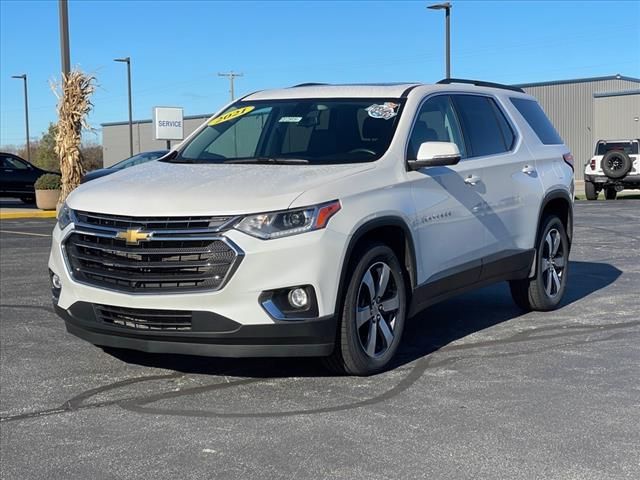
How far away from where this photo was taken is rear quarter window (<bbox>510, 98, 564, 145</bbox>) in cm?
741

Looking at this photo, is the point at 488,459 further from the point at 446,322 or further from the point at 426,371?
the point at 446,322

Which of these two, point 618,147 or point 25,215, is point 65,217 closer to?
point 25,215

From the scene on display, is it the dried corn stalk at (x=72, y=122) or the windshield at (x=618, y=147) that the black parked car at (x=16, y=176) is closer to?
the dried corn stalk at (x=72, y=122)

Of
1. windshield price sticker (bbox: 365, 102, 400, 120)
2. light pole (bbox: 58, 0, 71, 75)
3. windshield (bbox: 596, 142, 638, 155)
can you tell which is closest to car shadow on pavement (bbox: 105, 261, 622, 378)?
windshield price sticker (bbox: 365, 102, 400, 120)

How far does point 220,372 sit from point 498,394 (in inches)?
68.4

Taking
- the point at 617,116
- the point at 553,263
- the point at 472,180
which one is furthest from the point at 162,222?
the point at 617,116

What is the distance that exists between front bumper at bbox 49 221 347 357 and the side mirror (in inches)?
38.4

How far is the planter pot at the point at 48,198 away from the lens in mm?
22141

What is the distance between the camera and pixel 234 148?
6.05 metres

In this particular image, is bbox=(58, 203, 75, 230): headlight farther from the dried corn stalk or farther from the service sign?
the service sign

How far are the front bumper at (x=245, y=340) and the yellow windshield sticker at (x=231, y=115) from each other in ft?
7.18

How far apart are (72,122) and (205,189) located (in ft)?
59.4

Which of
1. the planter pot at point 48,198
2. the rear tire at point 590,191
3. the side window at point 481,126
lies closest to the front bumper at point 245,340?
the side window at point 481,126

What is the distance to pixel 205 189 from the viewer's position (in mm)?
4828
